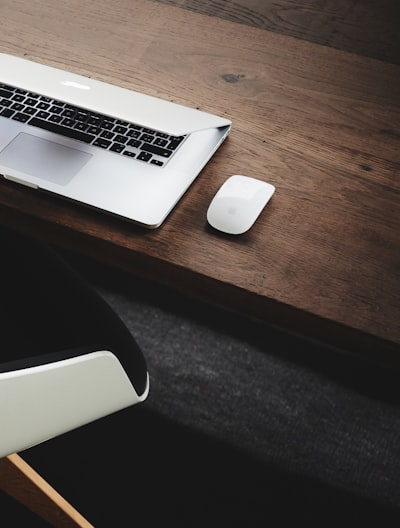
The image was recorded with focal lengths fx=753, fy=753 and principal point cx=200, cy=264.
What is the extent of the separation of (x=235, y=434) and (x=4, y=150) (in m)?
0.87

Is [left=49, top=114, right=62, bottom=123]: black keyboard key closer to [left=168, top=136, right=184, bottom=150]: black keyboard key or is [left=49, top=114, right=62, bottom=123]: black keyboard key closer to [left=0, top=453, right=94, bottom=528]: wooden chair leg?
[left=168, top=136, right=184, bottom=150]: black keyboard key

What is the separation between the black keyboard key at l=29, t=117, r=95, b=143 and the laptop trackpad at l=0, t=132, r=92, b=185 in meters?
0.02

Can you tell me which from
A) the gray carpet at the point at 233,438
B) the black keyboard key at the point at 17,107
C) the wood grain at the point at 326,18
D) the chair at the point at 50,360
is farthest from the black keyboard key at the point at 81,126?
the gray carpet at the point at 233,438

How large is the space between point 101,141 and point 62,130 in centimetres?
7

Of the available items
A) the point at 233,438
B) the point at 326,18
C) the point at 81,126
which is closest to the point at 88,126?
the point at 81,126

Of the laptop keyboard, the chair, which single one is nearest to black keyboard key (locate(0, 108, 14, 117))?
the laptop keyboard

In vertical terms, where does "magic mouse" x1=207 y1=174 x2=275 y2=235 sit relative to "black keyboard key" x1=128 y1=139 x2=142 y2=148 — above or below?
below

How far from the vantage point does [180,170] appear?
105 centimetres

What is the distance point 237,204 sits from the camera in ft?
3.29

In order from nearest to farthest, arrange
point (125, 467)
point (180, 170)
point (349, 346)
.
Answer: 1. point (349, 346)
2. point (180, 170)
3. point (125, 467)

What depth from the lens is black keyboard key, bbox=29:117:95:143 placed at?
1.10m

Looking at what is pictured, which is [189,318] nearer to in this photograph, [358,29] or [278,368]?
[278,368]

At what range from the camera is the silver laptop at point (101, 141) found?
1021 millimetres

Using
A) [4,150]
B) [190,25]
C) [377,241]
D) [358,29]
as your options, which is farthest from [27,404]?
[358,29]
